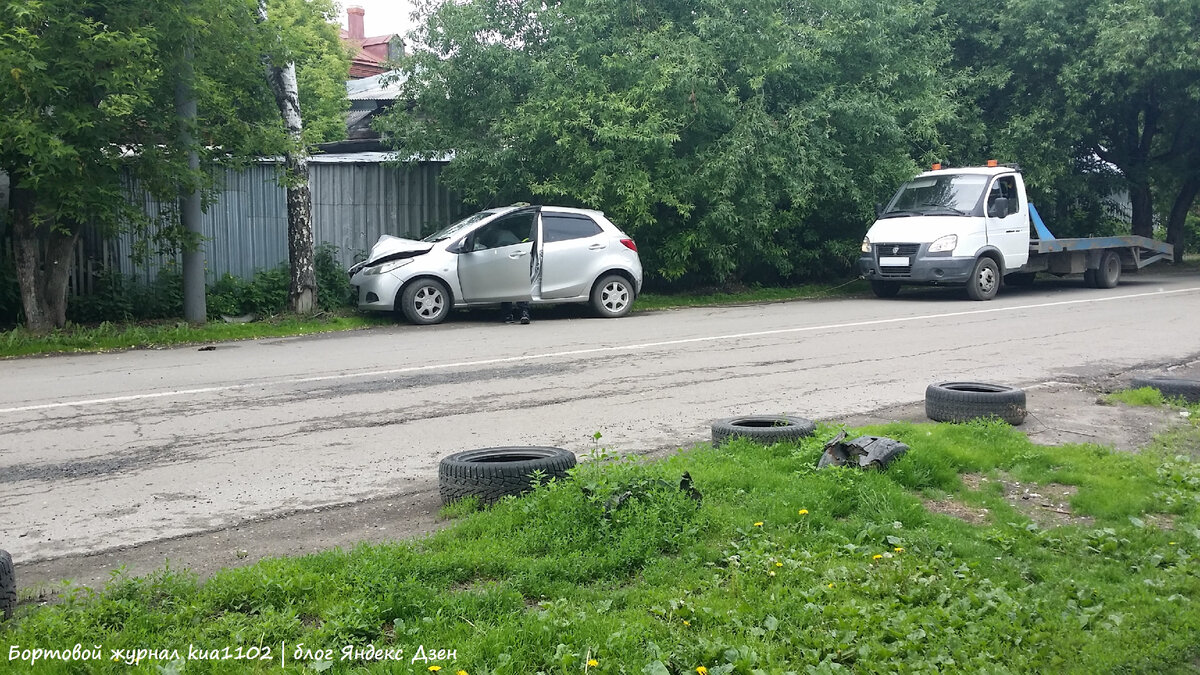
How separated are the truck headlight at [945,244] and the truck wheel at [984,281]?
632mm

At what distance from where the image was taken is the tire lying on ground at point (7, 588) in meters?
4.11

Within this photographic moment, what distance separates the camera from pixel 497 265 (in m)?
15.4

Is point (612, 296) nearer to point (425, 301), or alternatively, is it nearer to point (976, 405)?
point (425, 301)

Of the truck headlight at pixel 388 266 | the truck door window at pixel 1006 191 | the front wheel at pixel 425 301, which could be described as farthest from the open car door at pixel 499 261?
the truck door window at pixel 1006 191

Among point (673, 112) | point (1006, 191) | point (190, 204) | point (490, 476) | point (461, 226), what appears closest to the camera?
point (490, 476)

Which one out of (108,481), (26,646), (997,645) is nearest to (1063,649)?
(997,645)

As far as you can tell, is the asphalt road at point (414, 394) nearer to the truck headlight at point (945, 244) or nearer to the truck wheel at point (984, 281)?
the truck headlight at point (945, 244)

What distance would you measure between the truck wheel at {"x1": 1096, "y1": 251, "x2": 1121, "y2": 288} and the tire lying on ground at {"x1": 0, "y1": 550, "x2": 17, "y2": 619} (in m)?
21.7

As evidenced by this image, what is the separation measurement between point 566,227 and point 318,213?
441 cm

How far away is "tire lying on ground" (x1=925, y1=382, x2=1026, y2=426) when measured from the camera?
7738mm

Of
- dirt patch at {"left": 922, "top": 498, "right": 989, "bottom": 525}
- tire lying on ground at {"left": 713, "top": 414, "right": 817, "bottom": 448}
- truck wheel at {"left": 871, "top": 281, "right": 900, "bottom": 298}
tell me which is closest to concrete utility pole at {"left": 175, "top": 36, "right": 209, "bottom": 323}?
tire lying on ground at {"left": 713, "top": 414, "right": 817, "bottom": 448}

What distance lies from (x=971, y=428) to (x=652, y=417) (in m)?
2.43

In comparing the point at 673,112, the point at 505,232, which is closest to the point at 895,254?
the point at 673,112

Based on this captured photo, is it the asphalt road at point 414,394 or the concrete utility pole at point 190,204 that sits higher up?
the concrete utility pole at point 190,204
